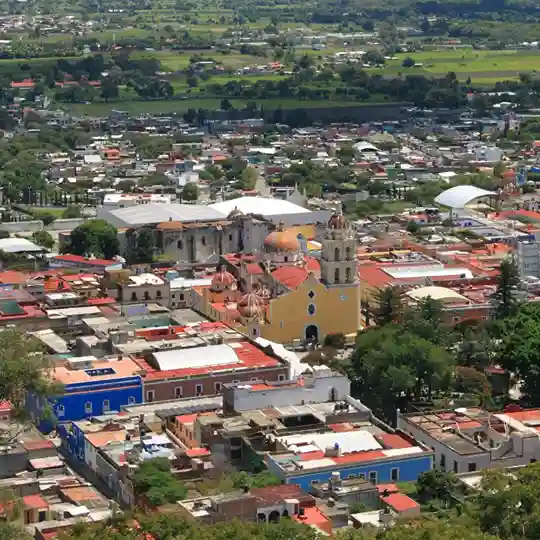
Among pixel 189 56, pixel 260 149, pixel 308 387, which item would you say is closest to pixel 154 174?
pixel 260 149

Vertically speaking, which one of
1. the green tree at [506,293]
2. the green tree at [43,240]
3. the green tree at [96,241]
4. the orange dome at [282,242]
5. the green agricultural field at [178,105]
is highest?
the orange dome at [282,242]

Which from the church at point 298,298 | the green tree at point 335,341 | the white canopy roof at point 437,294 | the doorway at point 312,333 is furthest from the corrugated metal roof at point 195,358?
the white canopy roof at point 437,294

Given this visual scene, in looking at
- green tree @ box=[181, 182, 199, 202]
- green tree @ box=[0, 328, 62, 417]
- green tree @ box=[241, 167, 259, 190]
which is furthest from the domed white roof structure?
green tree @ box=[0, 328, 62, 417]

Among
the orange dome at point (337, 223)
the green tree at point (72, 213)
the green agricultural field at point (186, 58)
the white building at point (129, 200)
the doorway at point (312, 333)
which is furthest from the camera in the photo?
the green agricultural field at point (186, 58)

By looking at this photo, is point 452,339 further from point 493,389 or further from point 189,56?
point 189,56

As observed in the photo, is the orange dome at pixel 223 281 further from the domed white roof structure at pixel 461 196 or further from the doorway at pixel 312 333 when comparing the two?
the domed white roof structure at pixel 461 196

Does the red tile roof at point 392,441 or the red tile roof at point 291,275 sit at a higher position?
the red tile roof at point 291,275

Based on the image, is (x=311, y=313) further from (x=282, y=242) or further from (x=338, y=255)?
(x=282, y=242)
